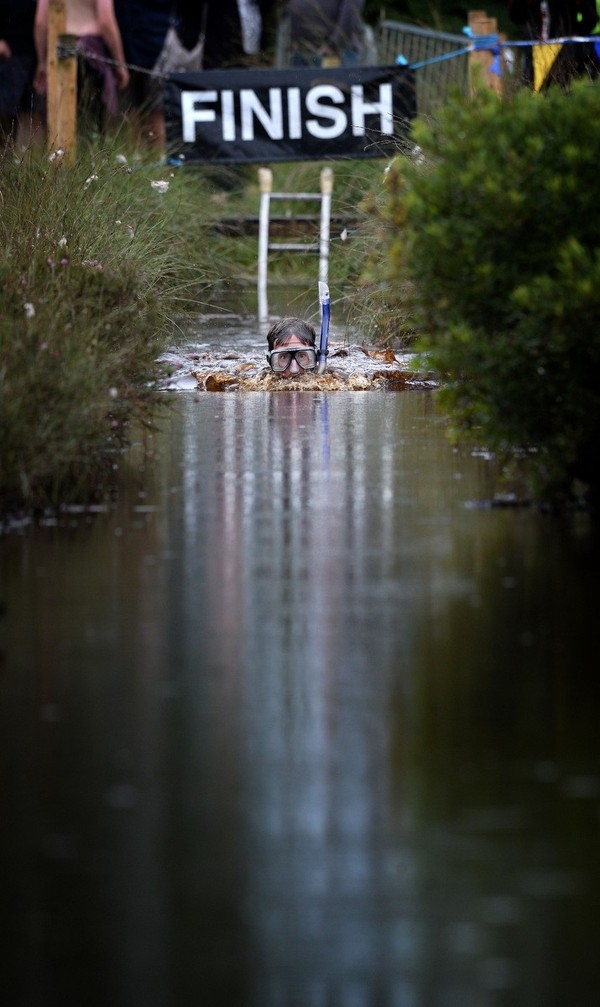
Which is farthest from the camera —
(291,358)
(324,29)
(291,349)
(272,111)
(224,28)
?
(324,29)

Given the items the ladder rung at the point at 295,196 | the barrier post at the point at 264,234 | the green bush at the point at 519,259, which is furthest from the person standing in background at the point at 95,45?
the green bush at the point at 519,259

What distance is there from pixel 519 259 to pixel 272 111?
10759 millimetres

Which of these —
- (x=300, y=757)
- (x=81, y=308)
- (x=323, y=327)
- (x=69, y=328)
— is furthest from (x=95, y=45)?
(x=300, y=757)

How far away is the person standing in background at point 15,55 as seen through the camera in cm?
1986

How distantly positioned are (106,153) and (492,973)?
35.6 ft

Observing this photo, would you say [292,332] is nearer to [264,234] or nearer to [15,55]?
[264,234]

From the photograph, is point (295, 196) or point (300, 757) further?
point (295, 196)

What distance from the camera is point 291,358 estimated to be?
11672 millimetres

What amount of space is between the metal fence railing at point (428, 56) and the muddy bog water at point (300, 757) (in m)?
8.59

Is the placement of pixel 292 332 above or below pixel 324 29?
below

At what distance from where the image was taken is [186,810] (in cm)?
396

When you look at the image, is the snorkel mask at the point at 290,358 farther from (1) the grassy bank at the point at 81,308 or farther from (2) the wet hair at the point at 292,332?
(1) the grassy bank at the point at 81,308

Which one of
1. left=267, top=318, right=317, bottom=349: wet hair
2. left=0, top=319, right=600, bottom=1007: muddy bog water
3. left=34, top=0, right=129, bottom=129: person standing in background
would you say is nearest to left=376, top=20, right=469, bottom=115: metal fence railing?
left=34, top=0, right=129, bottom=129: person standing in background

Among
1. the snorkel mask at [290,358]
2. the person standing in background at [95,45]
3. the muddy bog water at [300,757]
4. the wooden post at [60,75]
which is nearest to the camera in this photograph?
the muddy bog water at [300,757]
